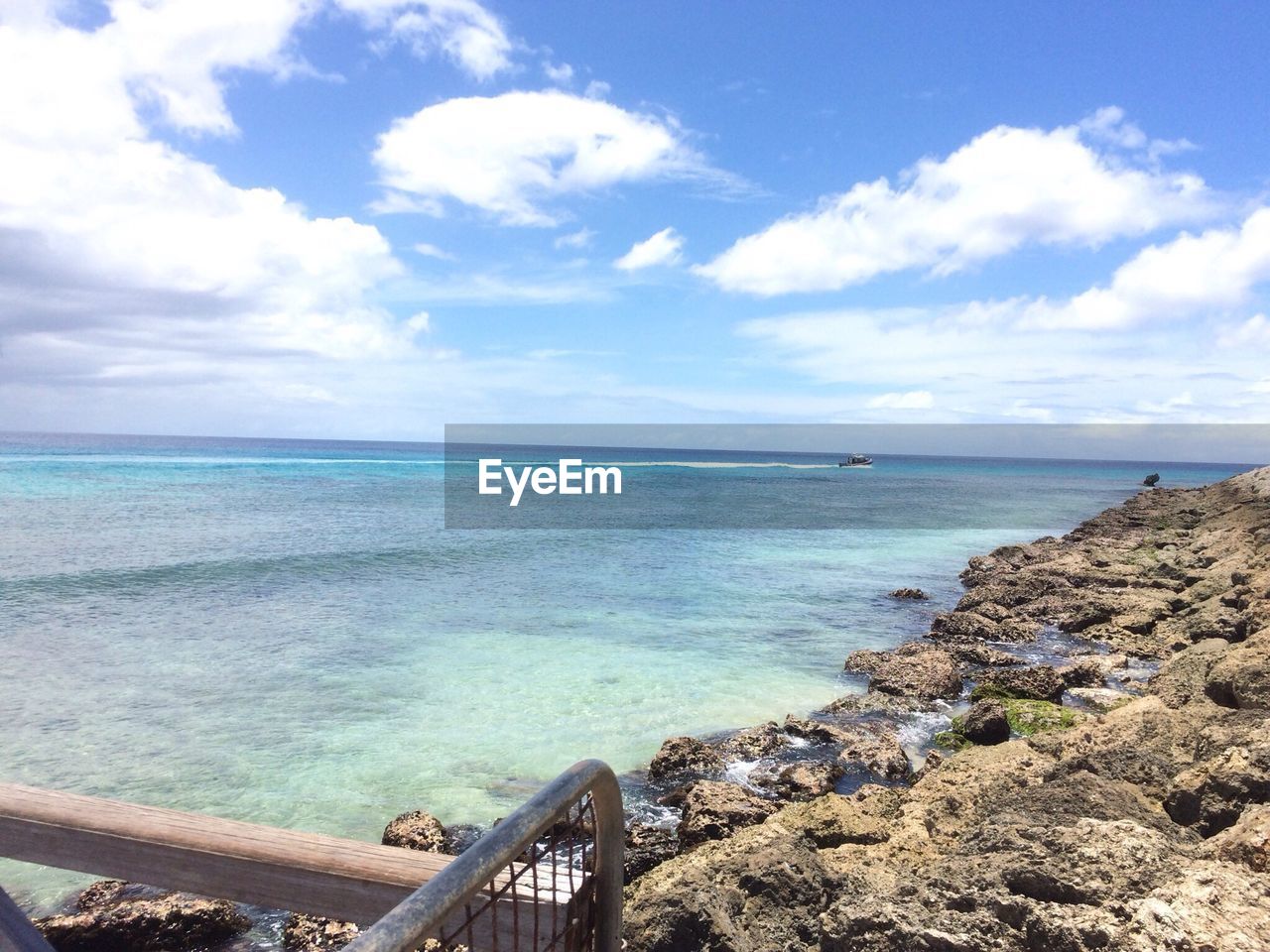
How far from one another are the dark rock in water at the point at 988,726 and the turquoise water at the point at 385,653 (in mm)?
2445

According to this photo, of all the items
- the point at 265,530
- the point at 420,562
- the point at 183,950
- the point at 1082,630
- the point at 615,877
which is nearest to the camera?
the point at 615,877

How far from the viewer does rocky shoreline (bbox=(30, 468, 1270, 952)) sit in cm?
372

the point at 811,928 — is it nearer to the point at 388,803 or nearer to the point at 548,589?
the point at 388,803

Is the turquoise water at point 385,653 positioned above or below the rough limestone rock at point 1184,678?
below

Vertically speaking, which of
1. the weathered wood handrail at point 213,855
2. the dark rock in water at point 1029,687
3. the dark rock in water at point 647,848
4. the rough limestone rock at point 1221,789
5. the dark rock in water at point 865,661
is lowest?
the dark rock in water at point 865,661

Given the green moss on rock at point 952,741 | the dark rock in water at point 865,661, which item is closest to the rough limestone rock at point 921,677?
the dark rock in water at point 865,661

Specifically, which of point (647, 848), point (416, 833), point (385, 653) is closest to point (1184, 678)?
point (647, 848)

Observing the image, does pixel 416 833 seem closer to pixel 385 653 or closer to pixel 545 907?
pixel 545 907

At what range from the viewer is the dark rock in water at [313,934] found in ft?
18.0

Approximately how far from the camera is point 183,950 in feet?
18.0

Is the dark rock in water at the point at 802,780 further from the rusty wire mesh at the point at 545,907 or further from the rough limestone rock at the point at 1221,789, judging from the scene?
the rusty wire mesh at the point at 545,907

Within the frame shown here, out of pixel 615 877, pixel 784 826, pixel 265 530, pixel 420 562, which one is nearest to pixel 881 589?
pixel 420 562

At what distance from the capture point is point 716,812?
6.86 m

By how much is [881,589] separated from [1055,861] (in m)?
18.1
